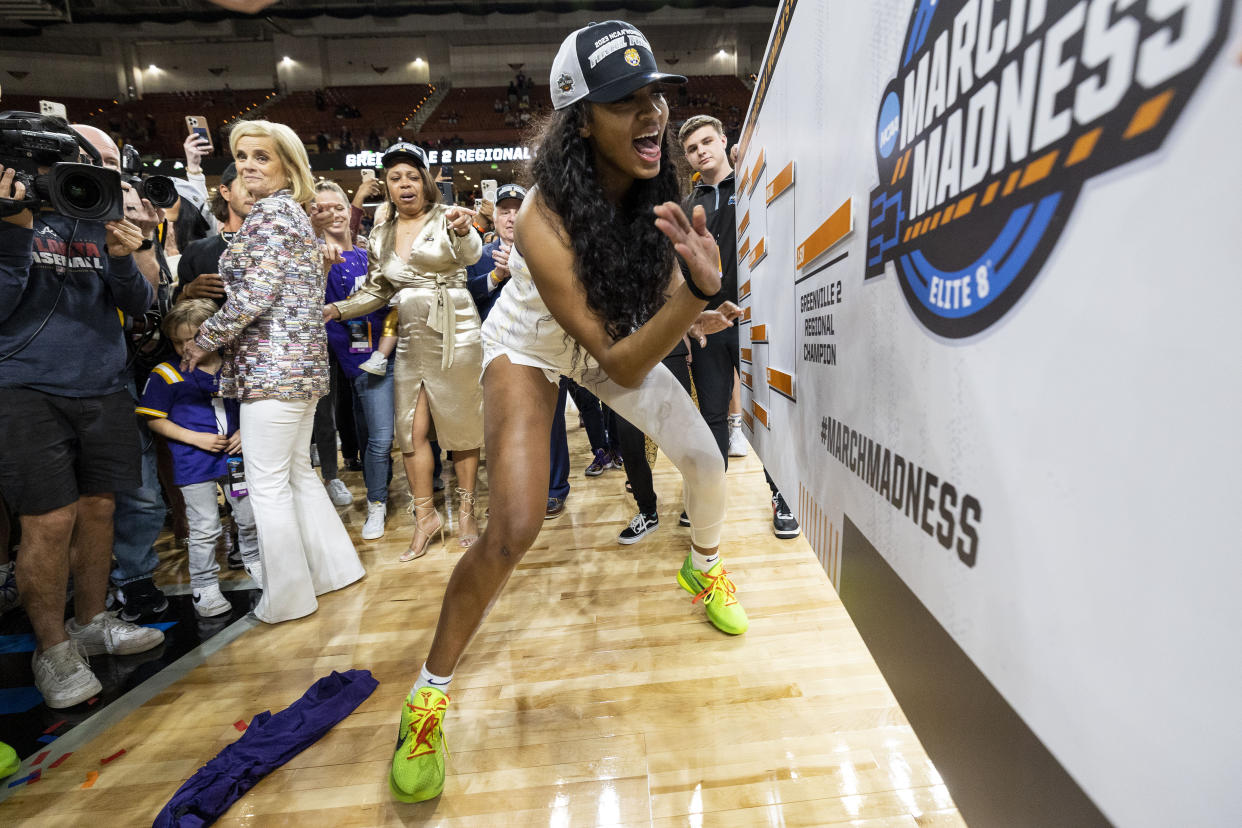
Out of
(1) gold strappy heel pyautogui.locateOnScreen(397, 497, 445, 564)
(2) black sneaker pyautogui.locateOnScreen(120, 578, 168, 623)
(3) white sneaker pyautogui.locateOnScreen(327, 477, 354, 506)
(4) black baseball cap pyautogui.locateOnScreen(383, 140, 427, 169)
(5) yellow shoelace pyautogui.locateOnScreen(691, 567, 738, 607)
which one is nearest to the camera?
(5) yellow shoelace pyautogui.locateOnScreen(691, 567, 738, 607)

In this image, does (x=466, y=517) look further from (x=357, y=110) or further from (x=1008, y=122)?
(x=357, y=110)

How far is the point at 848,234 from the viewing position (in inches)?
44.0

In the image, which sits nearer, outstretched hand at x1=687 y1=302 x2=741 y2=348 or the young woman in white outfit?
the young woman in white outfit

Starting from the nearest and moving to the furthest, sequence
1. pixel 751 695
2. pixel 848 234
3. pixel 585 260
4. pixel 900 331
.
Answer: pixel 900 331, pixel 848 234, pixel 585 260, pixel 751 695

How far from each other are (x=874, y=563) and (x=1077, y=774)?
0.46 metres

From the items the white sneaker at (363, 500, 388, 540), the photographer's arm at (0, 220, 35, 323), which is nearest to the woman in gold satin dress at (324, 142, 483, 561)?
the white sneaker at (363, 500, 388, 540)

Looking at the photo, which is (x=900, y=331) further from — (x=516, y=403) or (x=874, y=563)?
(x=516, y=403)

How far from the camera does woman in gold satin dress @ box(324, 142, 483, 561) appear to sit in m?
2.67

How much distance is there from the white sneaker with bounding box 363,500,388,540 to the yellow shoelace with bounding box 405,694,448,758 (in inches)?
71.3

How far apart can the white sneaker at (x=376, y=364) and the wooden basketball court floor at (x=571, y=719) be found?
1.15 meters

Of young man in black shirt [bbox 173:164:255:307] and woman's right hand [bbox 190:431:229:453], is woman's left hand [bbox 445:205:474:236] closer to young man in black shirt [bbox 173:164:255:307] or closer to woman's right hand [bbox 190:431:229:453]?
young man in black shirt [bbox 173:164:255:307]

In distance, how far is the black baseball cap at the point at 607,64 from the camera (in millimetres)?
1289

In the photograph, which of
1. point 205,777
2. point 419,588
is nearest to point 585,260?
point 205,777

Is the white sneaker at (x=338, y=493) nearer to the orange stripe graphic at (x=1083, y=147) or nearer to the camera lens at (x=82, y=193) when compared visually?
the camera lens at (x=82, y=193)
